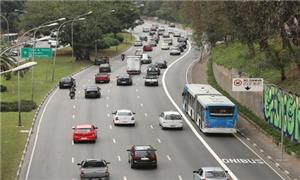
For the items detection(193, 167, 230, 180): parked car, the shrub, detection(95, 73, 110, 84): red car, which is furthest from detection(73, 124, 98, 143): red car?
detection(95, 73, 110, 84): red car

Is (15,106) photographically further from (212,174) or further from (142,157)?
(212,174)

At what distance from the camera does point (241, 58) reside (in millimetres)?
77375

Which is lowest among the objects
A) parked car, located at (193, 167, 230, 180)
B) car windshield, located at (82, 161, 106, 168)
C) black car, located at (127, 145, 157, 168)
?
black car, located at (127, 145, 157, 168)

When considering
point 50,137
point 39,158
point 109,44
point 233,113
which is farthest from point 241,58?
point 109,44

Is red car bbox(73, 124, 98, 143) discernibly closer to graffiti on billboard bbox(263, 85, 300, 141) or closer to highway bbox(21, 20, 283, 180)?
highway bbox(21, 20, 283, 180)

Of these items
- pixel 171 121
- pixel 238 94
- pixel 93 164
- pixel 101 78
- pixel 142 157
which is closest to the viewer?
pixel 93 164

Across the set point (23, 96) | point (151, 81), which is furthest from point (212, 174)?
point (151, 81)

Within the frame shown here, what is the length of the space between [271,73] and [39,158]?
87.3 ft

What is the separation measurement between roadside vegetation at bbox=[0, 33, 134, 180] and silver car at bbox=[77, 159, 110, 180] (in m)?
4.45

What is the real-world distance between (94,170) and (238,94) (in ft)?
106

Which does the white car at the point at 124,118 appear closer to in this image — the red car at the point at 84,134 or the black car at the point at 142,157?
the red car at the point at 84,134

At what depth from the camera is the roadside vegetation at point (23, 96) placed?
45.0 metres

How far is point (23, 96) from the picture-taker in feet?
250

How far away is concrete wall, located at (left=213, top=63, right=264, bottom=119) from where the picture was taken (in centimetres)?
5894
